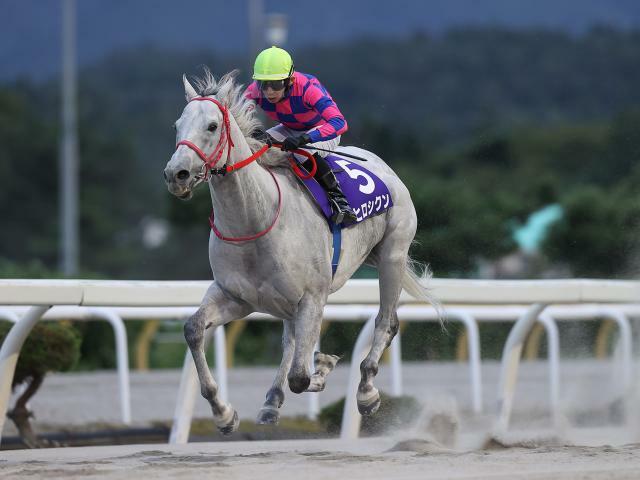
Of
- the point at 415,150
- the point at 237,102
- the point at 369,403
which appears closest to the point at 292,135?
the point at 237,102

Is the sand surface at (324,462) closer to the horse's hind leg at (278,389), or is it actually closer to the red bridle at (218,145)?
the horse's hind leg at (278,389)

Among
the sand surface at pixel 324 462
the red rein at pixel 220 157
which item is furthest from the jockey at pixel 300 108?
the sand surface at pixel 324 462

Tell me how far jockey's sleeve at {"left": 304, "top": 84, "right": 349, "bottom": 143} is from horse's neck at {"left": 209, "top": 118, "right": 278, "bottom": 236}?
52 cm

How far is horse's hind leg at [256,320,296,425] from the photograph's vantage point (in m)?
5.90

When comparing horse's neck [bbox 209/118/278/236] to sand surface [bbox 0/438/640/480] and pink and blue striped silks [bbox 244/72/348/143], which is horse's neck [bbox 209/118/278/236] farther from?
sand surface [bbox 0/438/640/480]

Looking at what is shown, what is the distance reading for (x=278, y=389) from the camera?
Answer: 6.09m

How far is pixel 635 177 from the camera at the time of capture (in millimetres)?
22828

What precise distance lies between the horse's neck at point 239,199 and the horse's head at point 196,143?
154 mm

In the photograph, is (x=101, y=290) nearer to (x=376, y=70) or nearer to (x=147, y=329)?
(x=147, y=329)

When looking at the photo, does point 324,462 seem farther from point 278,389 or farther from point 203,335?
point 203,335

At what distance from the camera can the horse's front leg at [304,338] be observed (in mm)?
5777

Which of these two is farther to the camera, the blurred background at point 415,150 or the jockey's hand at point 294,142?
the blurred background at point 415,150

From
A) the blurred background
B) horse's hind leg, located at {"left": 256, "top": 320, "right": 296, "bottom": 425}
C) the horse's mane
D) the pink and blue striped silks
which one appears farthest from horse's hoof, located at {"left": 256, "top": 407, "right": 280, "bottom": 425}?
the blurred background

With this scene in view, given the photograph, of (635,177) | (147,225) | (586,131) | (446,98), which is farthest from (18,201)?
(446,98)
